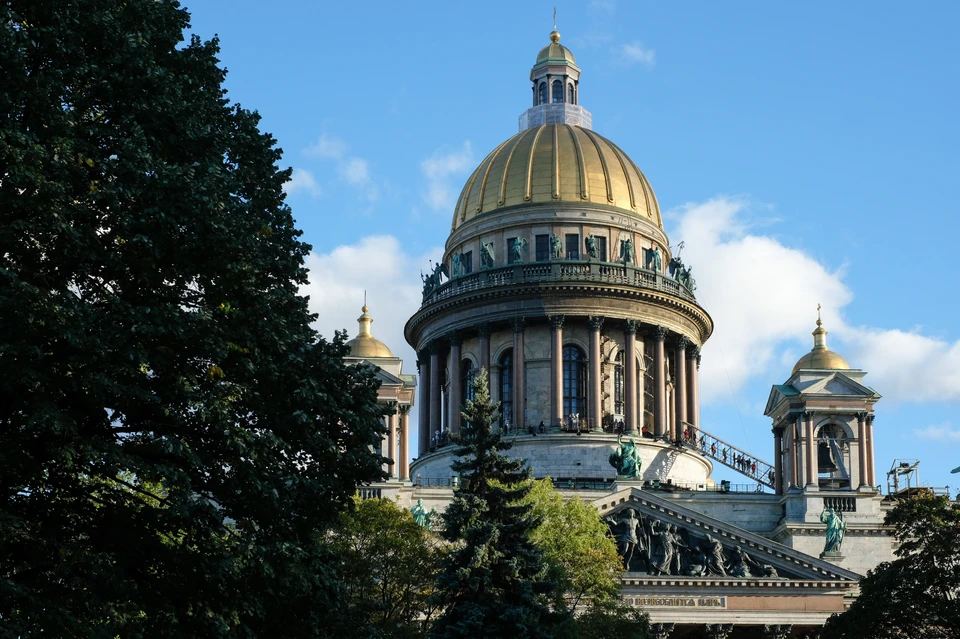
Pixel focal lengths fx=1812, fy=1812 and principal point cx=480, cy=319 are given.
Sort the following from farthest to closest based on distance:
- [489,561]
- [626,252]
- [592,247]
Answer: [626,252] < [592,247] < [489,561]

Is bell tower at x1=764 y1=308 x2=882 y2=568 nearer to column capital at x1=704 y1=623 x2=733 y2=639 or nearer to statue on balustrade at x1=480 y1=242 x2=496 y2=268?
column capital at x1=704 y1=623 x2=733 y2=639

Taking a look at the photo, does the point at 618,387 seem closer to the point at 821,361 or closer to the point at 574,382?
the point at 574,382

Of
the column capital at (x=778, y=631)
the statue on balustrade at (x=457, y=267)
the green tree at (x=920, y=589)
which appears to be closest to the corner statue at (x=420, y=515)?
the column capital at (x=778, y=631)

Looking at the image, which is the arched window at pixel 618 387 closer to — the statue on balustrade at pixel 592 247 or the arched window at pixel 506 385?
the statue on balustrade at pixel 592 247

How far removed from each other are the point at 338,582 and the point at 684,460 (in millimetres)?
57701

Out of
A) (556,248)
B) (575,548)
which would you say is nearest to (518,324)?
(556,248)

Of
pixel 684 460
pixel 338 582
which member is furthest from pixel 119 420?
pixel 684 460

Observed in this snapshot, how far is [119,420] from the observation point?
30547 millimetres

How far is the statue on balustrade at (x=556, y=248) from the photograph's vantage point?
89438mm

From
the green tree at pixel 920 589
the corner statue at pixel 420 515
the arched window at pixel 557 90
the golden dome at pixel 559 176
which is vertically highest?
the arched window at pixel 557 90

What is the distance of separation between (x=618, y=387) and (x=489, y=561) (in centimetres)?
4150

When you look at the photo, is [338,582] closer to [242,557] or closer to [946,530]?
[242,557]

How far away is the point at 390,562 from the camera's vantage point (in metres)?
56.9

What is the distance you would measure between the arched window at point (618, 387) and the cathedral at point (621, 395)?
0.08 metres
